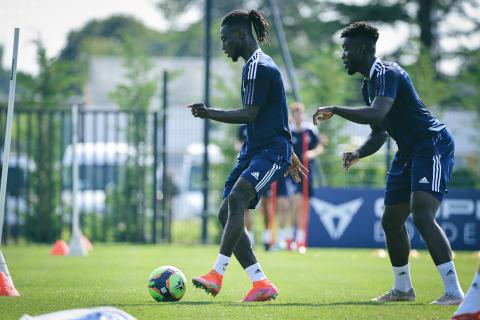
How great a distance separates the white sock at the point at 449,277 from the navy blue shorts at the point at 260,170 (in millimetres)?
1622

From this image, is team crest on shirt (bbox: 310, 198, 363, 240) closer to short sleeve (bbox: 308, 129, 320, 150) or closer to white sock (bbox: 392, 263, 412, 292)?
short sleeve (bbox: 308, 129, 320, 150)

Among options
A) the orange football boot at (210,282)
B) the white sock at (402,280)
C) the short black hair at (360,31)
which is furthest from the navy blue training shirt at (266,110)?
the white sock at (402,280)

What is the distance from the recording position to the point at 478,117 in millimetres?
23031

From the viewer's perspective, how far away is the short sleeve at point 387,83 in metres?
8.12

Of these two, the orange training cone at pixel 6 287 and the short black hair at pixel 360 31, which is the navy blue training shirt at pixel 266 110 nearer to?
the short black hair at pixel 360 31

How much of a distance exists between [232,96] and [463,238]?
789cm

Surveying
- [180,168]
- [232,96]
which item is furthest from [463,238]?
[180,168]

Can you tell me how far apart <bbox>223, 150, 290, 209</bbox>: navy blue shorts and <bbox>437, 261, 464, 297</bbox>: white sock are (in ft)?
5.32

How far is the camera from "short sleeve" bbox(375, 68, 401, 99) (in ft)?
26.7

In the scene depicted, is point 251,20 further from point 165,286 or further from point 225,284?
point 225,284

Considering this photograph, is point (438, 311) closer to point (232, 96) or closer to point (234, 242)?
point (234, 242)

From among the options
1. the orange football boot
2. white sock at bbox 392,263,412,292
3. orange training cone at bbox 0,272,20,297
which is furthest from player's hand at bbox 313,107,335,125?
orange training cone at bbox 0,272,20,297

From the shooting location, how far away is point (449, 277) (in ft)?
27.1

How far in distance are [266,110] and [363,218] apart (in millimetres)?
10594
